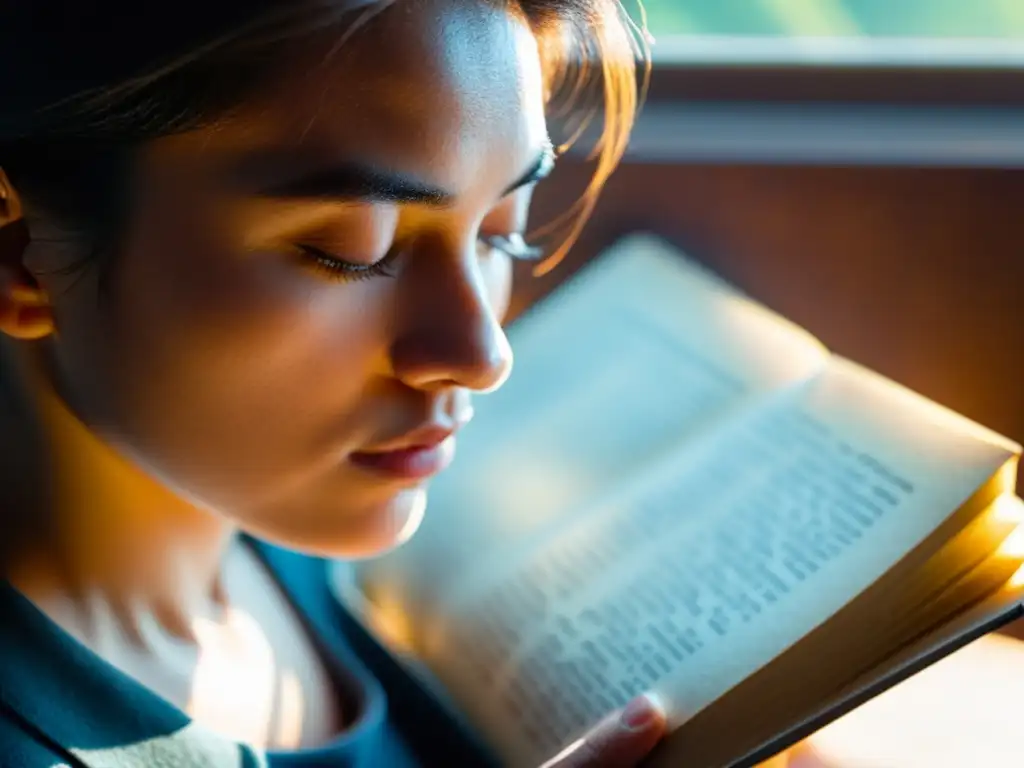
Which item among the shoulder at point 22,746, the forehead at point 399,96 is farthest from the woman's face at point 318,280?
the shoulder at point 22,746

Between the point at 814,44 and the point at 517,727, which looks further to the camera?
the point at 814,44

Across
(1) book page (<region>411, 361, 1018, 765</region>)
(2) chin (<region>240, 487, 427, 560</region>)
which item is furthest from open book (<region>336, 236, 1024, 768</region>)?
(2) chin (<region>240, 487, 427, 560</region>)

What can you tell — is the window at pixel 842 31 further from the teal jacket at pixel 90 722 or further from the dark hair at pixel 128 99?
the teal jacket at pixel 90 722

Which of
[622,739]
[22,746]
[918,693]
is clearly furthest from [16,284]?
[918,693]

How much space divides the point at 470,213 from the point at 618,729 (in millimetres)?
261

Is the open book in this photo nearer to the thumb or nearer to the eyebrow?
the thumb

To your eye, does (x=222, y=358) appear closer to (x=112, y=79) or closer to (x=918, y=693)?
(x=112, y=79)

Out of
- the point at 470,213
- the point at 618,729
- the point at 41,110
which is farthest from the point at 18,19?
the point at 618,729

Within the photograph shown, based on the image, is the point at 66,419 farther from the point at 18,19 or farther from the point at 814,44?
the point at 814,44

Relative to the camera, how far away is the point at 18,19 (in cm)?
43

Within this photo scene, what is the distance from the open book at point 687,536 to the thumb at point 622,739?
12mm

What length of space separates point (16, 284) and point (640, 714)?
13.8 inches

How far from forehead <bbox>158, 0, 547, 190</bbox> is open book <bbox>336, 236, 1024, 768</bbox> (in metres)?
0.29

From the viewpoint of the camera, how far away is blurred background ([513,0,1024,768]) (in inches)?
32.9
